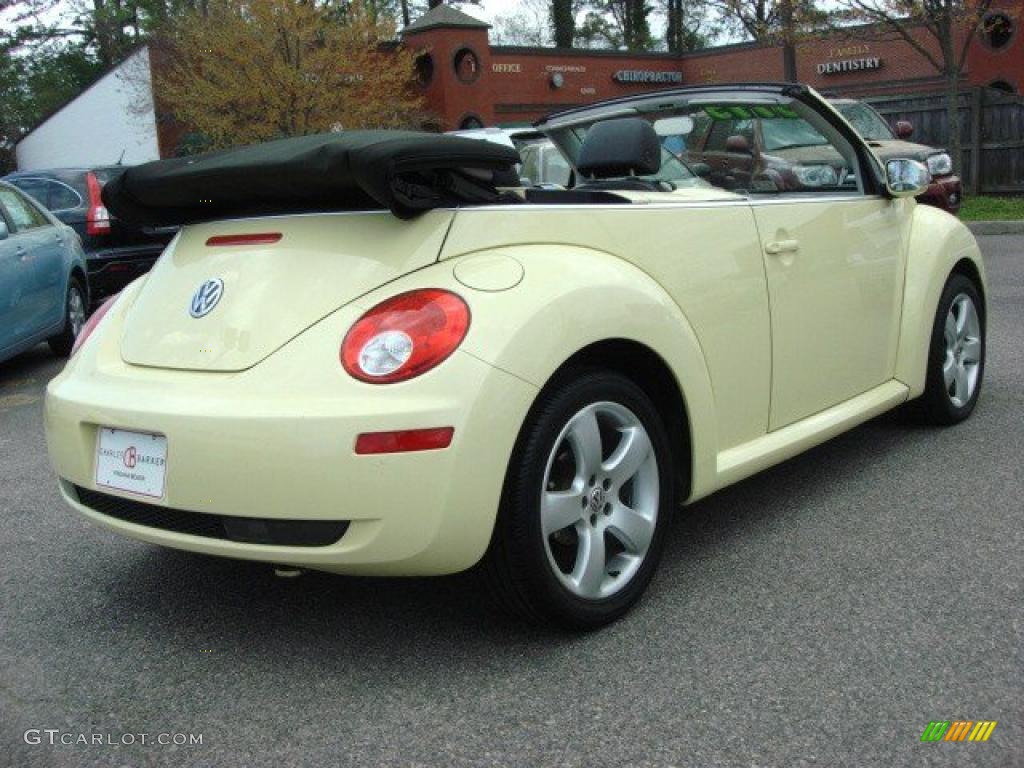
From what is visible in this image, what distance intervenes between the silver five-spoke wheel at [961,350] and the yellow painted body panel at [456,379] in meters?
1.34

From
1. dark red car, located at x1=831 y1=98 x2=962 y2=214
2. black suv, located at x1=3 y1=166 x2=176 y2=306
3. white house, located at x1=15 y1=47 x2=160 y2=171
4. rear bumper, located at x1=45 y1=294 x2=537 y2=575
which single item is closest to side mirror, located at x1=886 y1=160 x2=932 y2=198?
rear bumper, located at x1=45 y1=294 x2=537 y2=575

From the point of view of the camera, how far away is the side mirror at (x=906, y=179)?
14.7 feet

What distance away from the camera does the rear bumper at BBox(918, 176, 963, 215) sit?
1298 cm

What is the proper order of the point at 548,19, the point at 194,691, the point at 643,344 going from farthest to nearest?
the point at 548,19 < the point at 643,344 < the point at 194,691

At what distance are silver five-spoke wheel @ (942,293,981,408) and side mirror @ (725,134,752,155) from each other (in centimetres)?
118

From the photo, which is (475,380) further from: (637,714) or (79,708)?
(79,708)

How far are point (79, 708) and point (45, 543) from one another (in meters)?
1.50

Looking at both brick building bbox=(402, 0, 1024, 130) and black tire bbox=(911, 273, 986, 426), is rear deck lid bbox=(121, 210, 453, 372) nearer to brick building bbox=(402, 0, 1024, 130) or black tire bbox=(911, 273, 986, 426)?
black tire bbox=(911, 273, 986, 426)

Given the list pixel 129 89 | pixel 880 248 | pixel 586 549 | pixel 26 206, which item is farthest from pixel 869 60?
pixel 586 549

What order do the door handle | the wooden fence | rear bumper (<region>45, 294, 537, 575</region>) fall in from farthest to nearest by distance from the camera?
the wooden fence
the door handle
rear bumper (<region>45, 294, 537, 575</region>)

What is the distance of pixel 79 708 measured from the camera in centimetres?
276

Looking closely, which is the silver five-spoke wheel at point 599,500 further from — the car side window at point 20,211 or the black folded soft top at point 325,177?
the car side window at point 20,211

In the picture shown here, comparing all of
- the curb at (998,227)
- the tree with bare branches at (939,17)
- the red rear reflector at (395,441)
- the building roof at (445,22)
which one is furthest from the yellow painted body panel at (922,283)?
the building roof at (445,22)

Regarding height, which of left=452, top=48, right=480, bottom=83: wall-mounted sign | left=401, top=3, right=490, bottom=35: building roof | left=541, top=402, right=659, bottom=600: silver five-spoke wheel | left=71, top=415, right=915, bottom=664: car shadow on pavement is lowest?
left=71, top=415, right=915, bottom=664: car shadow on pavement
